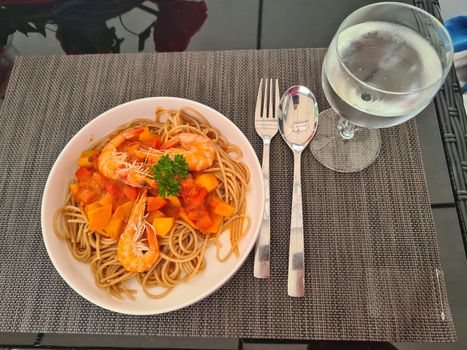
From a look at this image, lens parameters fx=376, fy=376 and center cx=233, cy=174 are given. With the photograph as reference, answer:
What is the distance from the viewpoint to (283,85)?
142 centimetres

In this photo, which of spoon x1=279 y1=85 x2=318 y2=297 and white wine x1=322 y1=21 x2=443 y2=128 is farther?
spoon x1=279 y1=85 x2=318 y2=297

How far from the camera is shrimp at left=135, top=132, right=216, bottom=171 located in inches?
47.3

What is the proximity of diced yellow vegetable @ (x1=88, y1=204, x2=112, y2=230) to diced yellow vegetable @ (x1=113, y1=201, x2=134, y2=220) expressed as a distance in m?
0.03

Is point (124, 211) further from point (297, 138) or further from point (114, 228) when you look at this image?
point (297, 138)

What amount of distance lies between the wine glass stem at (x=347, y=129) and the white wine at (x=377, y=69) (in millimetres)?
218

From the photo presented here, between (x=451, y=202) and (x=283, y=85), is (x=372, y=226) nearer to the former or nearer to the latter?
(x=451, y=202)

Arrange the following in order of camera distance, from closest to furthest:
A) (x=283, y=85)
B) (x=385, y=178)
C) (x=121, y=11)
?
1. (x=385, y=178)
2. (x=283, y=85)
3. (x=121, y=11)

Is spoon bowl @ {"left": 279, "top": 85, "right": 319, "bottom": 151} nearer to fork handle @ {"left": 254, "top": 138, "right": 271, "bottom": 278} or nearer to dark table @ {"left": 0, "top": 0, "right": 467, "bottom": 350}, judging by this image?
fork handle @ {"left": 254, "top": 138, "right": 271, "bottom": 278}

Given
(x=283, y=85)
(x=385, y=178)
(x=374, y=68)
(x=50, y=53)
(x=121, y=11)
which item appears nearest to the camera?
(x=374, y=68)

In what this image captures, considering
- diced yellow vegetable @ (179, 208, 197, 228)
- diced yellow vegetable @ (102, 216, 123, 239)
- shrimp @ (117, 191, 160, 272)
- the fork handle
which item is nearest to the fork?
the fork handle

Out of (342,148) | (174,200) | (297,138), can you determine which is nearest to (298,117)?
(297,138)

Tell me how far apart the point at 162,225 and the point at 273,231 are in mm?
351

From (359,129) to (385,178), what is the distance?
0.67 feet

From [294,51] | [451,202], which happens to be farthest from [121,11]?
[451,202]
